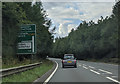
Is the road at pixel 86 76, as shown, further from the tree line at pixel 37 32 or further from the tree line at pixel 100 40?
the tree line at pixel 100 40

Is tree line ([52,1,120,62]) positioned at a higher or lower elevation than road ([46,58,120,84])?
higher

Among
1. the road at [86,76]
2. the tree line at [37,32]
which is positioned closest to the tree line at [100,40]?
the tree line at [37,32]

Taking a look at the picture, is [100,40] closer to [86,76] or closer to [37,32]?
[37,32]

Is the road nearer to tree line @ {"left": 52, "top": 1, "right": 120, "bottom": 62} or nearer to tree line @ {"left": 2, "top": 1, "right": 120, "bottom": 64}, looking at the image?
tree line @ {"left": 2, "top": 1, "right": 120, "bottom": 64}

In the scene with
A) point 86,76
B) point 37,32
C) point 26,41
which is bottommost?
point 86,76

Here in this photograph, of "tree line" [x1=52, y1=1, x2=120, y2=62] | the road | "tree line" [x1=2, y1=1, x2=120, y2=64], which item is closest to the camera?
the road

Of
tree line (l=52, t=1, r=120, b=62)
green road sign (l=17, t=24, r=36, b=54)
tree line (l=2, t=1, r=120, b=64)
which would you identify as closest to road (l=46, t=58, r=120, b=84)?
green road sign (l=17, t=24, r=36, b=54)

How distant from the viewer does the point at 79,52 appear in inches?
3270

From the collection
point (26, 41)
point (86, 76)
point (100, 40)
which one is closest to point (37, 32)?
point (100, 40)

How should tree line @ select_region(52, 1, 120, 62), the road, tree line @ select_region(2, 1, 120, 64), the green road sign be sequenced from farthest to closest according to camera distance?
1. tree line @ select_region(52, 1, 120, 62)
2. tree line @ select_region(2, 1, 120, 64)
3. the green road sign
4. the road

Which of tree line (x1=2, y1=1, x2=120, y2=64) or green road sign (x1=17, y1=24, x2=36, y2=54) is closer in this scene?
green road sign (x1=17, y1=24, x2=36, y2=54)

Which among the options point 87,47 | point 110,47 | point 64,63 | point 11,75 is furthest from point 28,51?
point 87,47

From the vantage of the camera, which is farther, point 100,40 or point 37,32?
point 100,40

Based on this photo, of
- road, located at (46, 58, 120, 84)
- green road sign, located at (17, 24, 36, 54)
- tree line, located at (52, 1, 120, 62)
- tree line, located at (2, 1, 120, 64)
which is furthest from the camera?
tree line, located at (52, 1, 120, 62)
